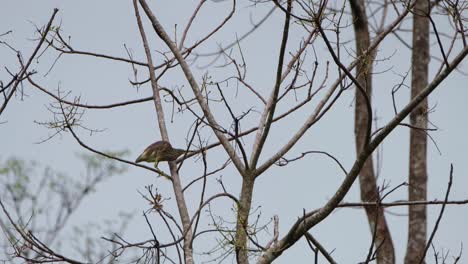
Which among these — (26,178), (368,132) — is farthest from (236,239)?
(26,178)

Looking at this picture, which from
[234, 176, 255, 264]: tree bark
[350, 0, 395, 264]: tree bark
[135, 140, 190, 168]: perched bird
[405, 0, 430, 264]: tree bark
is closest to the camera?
[234, 176, 255, 264]: tree bark

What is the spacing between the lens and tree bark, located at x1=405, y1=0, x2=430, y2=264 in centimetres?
521

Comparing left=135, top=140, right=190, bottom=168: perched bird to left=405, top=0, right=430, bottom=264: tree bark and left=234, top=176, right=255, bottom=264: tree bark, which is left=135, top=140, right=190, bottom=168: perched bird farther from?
left=405, top=0, right=430, bottom=264: tree bark

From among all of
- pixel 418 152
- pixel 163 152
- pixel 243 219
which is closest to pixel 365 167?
pixel 418 152

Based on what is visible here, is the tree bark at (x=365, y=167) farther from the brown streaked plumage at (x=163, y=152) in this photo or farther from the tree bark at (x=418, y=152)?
the brown streaked plumage at (x=163, y=152)

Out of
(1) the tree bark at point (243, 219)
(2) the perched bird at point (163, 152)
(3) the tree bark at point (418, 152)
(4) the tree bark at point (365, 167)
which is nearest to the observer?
(1) the tree bark at point (243, 219)

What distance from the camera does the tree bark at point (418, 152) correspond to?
521cm

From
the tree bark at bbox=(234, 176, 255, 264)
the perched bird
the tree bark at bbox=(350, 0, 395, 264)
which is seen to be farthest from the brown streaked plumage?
the tree bark at bbox=(350, 0, 395, 264)

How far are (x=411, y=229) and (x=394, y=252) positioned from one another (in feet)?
0.71

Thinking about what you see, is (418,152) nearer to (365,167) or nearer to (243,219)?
(365,167)

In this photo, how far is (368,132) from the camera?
8.72ft

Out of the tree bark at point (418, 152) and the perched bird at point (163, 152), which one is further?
the tree bark at point (418, 152)

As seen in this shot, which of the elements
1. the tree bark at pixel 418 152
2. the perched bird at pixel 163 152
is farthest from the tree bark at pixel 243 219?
the tree bark at pixel 418 152

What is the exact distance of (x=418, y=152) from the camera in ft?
18.5
